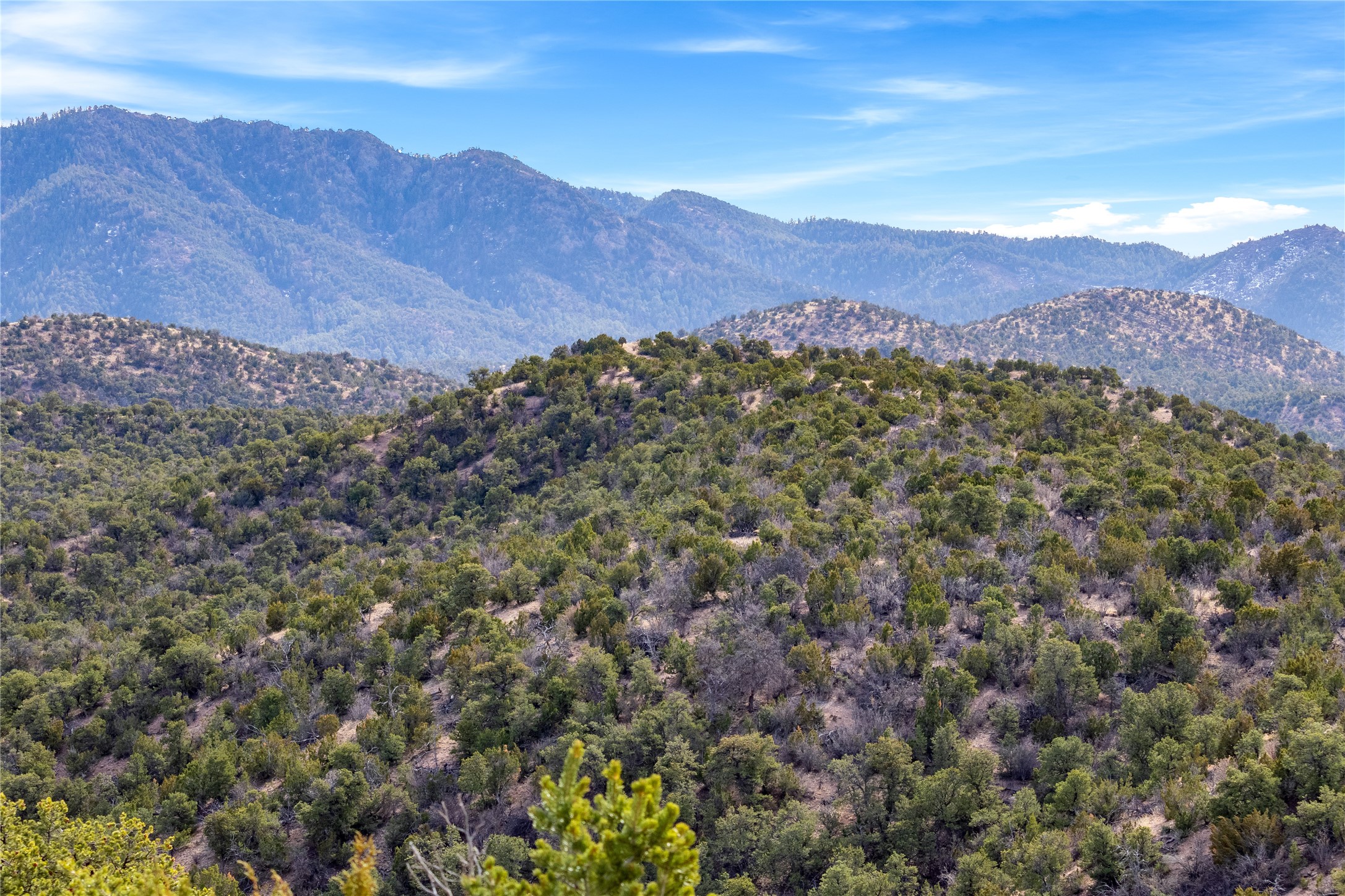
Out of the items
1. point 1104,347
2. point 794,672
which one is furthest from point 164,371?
point 1104,347

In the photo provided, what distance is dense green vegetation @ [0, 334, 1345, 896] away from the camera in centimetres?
1416

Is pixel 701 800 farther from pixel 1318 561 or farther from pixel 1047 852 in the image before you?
pixel 1318 561

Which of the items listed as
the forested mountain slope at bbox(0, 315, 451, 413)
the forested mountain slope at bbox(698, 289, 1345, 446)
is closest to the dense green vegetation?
the forested mountain slope at bbox(0, 315, 451, 413)

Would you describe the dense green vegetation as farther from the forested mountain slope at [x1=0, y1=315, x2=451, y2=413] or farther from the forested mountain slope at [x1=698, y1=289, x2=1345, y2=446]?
the forested mountain slope at [x1=698, y1=289, x2=1345, y2=446]

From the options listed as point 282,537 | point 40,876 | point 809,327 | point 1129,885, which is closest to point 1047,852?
point 1129,885

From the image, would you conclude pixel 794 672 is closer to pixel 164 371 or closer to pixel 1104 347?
pixel 164 371

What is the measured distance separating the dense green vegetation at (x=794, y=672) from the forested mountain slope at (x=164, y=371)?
241 ft

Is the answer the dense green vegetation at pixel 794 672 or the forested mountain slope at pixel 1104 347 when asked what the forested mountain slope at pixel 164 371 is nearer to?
the dense green vegetation at pixel 794 672

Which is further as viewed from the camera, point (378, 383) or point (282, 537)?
point (378, 383)

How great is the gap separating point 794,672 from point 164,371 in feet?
404

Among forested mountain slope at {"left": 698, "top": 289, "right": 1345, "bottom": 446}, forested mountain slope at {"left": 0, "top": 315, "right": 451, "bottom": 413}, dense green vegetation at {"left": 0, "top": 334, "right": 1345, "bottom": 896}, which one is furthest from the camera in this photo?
forested mountain slope at {"left": 698, "top": 289, "right": 1345, "bottom": 446}

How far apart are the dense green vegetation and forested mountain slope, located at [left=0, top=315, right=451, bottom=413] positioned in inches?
2889

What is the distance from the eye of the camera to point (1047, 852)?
12508 millimetres

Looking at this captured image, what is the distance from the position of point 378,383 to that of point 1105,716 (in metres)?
135
